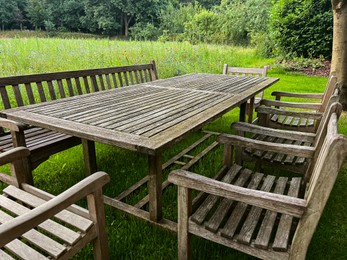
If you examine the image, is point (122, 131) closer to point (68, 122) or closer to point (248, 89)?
point (68, 122)

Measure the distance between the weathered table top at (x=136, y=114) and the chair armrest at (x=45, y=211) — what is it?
0.85ft

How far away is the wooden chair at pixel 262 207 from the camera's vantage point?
1.11 metres

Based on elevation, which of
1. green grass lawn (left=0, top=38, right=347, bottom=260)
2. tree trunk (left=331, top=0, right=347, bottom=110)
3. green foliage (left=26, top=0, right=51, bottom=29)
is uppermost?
green foliage (left=26, top=0, right=51, bottom=29)

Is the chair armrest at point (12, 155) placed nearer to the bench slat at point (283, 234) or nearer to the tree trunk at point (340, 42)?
the bench slat at point (283, 234)

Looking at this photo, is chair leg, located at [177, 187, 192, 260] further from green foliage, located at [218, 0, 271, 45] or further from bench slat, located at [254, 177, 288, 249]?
green foliage, located at [218, 0, 271, 45]

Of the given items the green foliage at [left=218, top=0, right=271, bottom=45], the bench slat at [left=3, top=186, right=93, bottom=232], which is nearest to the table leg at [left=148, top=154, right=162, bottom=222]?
the bench slat at [left=3, top=186, right=93, bottom=232]

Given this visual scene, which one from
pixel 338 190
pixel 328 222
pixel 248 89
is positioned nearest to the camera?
pixel 328 222

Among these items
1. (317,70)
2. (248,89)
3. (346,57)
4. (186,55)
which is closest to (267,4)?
(317,70)

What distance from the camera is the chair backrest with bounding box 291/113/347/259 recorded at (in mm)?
1039

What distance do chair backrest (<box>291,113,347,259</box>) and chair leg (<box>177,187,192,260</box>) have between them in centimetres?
55

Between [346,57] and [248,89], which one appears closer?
[248,89]

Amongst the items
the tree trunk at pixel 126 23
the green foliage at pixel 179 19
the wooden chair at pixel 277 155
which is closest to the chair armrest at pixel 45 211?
the wooden chair at pixel 277 155

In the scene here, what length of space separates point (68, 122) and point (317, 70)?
387 inches

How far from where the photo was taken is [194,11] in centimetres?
2617
